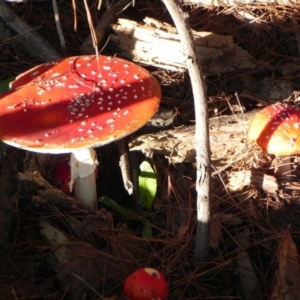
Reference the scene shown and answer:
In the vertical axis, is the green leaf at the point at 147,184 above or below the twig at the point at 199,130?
below

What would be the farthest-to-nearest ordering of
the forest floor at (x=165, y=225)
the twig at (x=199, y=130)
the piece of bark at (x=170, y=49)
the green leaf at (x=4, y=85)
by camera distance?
1. the piece of bark at (x=170, y=49)
2. the green leaf at (x=4, y=85)
3. the forest floor at (x=165, y=225)
4. the twig at (x=199, y=130)

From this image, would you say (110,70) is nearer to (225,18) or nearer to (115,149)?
(115,149)

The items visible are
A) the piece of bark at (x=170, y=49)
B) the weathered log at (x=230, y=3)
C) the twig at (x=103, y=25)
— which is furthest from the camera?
the weathered log at (x=230, y=3)

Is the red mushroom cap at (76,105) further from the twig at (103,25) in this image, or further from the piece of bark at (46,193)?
the twig at (103,25)

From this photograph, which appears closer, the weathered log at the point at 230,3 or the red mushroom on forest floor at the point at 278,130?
the red mushroom on forest floor at the point at 278,130

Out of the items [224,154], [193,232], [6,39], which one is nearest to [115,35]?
[6,39]

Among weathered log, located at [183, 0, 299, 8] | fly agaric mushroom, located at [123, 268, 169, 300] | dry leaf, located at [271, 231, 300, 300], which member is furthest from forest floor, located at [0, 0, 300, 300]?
weathered log, located at [183, 0, 299, 8]

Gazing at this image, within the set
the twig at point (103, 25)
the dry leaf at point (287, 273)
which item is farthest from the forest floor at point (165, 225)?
the twig at point (103, 25)

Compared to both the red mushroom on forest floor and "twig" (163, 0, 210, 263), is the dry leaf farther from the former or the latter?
the red mushroom on forest floor
